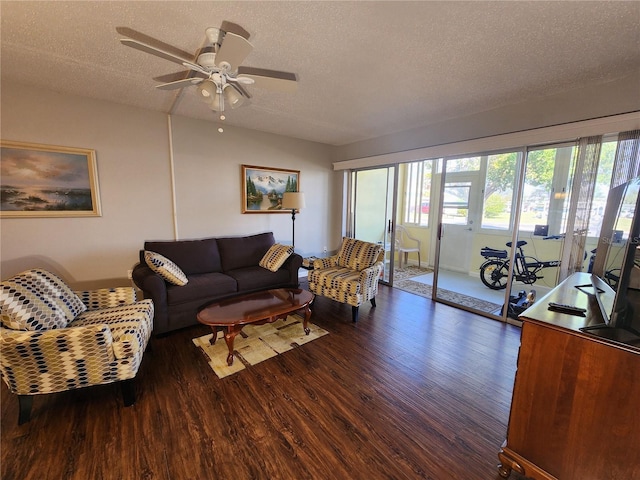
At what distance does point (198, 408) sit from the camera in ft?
6.05

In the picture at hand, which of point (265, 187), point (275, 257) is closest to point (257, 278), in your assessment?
point (275, 257)

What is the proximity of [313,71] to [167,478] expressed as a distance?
9.50 ft

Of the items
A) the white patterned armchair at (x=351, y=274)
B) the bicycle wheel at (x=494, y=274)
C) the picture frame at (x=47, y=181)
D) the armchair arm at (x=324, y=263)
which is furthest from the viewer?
the armchair arm at (x=324, y=263)


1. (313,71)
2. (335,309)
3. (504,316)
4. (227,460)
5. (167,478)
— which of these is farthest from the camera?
(335,309)

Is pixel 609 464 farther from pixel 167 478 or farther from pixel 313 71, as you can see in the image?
pixel 313 71

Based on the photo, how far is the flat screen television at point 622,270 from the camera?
1182 mm

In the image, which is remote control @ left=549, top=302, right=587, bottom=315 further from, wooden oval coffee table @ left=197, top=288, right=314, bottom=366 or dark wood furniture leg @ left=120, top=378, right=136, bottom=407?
dark wood furniture leg @ left=120, top=378, right=136, bottom=407

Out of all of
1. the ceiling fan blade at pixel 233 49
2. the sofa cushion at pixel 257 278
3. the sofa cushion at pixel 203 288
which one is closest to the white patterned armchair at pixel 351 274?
the sofa cushion at pixel 257 278

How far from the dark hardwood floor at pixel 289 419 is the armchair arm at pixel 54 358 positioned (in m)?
0.27

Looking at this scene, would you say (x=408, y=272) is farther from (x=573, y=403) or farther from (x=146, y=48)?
(x=146, y=48)

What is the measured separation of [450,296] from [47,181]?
517 cm

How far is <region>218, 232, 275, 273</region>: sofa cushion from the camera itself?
12.1 ft

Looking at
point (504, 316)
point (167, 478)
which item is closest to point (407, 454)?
point (167, 478)

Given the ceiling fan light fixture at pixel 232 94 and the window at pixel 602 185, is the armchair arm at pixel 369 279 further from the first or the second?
the ceiling fan light fixture at pixel 232 94
